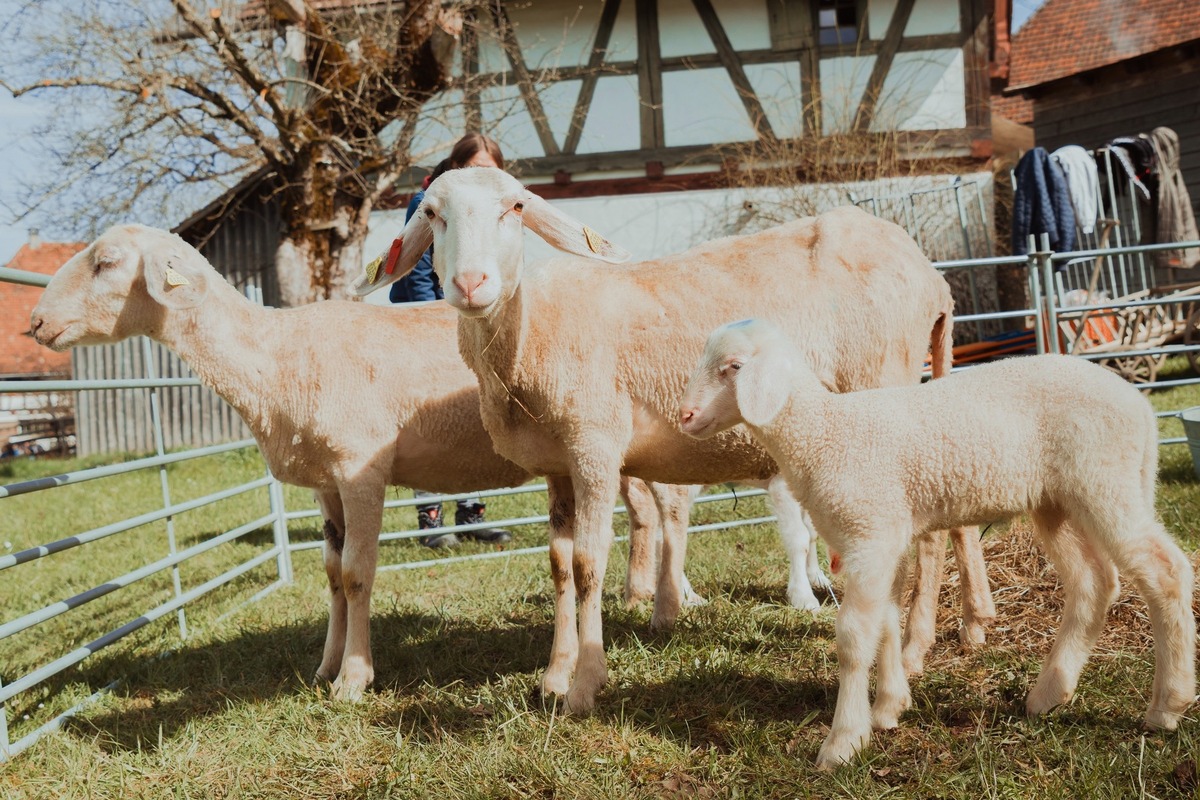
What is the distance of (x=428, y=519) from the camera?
272 inches

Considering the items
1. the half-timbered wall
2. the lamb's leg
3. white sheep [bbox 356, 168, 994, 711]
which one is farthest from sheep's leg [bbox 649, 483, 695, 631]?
the half-timbered wall

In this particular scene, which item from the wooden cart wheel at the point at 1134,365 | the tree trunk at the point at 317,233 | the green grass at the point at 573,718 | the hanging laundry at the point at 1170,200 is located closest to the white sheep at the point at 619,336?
the green grass at the point at 573,718

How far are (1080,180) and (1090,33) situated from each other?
545 inches

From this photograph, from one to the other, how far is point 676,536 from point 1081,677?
1854 mm

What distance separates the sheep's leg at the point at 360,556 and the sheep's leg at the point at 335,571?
24 centimetres

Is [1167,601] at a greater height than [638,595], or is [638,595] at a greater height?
[1167,601]

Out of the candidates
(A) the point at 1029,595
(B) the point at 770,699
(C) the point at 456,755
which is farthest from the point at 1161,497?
(C) the point at 456,755

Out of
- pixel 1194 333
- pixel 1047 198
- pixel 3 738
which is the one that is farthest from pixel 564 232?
pixel 1194 333

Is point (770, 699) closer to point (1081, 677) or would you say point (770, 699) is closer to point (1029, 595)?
point (1081, 677)

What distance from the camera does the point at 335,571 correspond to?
165 inches

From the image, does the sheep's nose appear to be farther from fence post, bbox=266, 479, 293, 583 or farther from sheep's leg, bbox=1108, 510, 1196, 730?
fence post, bbox=266, 479, 293, 583

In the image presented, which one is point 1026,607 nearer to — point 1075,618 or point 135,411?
point 1075,618

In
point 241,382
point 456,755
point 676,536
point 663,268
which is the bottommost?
point 456,755

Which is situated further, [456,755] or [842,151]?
[842,151]
